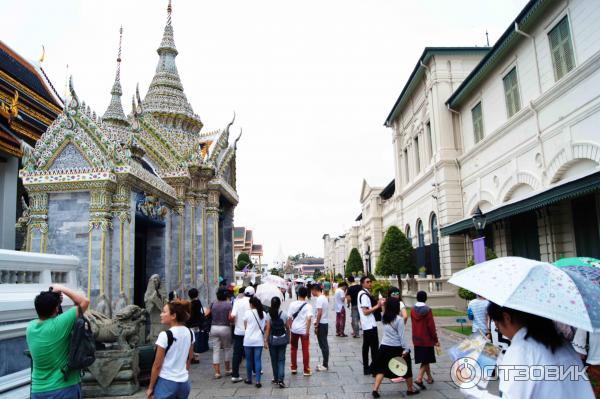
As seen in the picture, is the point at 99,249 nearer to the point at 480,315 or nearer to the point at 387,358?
the point at 387,358

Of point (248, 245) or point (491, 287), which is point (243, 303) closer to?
point (491, 287)

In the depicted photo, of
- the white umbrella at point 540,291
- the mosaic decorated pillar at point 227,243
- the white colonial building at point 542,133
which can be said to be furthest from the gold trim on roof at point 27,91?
the white colonial building at point 542,133

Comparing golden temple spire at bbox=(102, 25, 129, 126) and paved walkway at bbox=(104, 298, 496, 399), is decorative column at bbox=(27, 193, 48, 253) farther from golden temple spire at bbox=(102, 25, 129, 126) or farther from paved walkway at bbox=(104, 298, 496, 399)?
golden temple spire at bbox=(102, 25, 129, 126)

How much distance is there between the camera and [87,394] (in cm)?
704

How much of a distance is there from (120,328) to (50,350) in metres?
3.76

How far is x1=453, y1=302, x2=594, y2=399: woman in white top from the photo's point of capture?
237 cm

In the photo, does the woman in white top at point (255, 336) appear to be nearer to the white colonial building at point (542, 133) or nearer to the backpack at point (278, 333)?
the backpack at point (278, 333)

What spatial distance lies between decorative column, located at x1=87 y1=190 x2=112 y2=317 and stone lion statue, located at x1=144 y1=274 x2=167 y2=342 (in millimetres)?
1002

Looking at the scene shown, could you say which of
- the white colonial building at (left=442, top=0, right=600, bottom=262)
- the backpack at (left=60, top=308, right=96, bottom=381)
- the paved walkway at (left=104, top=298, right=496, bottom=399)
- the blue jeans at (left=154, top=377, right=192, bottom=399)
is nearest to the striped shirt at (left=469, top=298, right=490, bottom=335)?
the paved walkway at (left=104, top=298, right=496, bottom=399)

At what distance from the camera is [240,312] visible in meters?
8.52

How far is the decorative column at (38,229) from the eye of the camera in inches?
382

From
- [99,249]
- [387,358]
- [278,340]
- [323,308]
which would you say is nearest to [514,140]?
[323,308]

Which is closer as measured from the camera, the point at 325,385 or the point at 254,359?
the point at 325,385

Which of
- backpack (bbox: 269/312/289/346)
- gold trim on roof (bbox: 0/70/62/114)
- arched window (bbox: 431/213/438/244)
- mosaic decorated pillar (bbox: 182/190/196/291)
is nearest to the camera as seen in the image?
backpack (bbox: 269/312/289/346)
